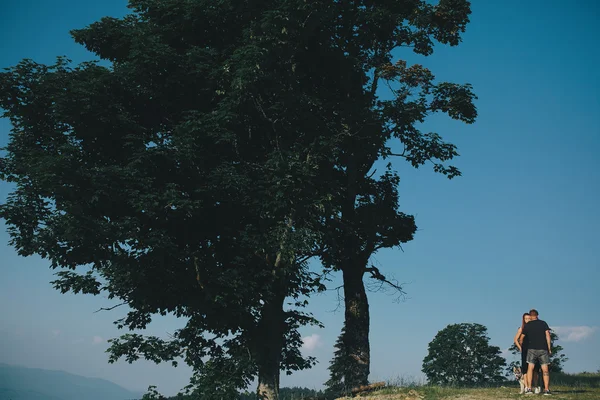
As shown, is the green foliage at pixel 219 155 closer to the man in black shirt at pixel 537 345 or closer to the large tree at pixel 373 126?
the large tree at pixel 373 126

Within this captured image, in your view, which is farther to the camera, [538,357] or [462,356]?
[462,356]

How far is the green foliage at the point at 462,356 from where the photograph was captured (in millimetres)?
72713

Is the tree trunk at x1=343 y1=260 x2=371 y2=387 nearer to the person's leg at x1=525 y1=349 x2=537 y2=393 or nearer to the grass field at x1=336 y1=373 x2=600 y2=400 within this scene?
the grass field at x1=336 y1=373 x2=600 y2=400

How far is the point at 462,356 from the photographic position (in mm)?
74125

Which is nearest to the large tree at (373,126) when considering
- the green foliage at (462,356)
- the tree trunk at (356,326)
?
the tree trunk at (356,326)

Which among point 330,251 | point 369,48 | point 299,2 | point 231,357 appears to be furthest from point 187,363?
point 369,48

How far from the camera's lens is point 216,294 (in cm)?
1853

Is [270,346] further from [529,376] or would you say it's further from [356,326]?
[529,376]

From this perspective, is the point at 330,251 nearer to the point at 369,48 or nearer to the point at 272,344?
the point at 272,344

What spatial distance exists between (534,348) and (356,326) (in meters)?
8.08

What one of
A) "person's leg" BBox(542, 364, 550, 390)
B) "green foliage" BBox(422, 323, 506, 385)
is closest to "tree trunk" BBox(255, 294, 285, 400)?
"person's leg" BBox(542, 364, 550, 390)

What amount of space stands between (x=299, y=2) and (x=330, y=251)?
35.7 feet

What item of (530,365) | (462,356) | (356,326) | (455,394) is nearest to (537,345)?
(530,365)

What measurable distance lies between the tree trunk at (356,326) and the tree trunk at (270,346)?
299cm
